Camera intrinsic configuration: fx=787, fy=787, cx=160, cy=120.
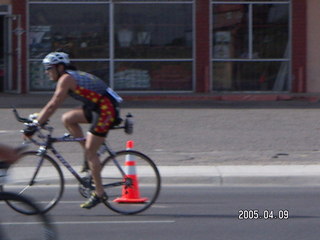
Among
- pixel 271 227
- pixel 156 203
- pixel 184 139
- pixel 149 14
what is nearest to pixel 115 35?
pixel 149 14

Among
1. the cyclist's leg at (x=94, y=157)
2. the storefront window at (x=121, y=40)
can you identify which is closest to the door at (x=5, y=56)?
the storefront window at (x=121, y=40)

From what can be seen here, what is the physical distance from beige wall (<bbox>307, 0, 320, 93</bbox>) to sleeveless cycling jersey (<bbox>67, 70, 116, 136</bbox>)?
14.5 m

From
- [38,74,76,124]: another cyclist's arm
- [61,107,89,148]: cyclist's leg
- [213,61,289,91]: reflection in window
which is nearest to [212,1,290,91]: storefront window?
[213,61,289,91]: reflection in window

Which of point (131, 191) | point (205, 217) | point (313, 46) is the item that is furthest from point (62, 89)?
point (313, 46)

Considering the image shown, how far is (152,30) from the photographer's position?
2238 centimetres

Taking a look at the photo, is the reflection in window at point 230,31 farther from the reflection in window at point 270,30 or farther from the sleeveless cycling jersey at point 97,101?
the sleeveless cycling jersey at point 97,101

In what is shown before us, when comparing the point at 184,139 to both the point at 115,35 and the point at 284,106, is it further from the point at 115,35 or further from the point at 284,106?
the point at 115,35

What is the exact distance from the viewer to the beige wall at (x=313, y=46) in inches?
878

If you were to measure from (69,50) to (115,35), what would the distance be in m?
1.38

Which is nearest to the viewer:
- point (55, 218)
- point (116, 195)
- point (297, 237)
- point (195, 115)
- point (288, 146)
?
point (297, 237)

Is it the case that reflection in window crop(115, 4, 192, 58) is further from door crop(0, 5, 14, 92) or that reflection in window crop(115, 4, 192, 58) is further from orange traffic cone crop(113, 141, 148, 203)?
orange traffic cone crop(113, 141, 148, 203)

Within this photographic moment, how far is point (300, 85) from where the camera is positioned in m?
22.4

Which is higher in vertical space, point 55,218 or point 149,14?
point 149,14

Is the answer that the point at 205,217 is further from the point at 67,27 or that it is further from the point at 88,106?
the point at 67,27
